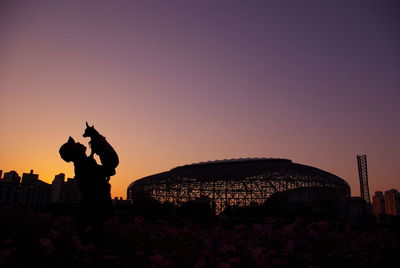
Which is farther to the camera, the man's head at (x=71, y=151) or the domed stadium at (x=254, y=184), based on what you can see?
the domed stadium at (x=254, y=184)

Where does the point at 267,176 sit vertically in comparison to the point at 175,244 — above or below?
above

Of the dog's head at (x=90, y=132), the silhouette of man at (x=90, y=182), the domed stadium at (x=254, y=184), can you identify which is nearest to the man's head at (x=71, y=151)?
the silhouette of man at (x=90, y=182)

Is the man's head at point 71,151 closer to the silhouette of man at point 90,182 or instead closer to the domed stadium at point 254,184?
the silhouette of man at point 90,182

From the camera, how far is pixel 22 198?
75188 millimetres

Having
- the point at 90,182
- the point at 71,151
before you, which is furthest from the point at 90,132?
the point at 90,182

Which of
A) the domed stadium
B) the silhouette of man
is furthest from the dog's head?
the domed stadium

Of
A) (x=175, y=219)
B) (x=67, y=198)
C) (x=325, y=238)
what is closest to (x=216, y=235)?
(x=325, y=238)

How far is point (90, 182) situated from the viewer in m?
8.35

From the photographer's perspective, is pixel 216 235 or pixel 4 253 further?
pixel 216 235

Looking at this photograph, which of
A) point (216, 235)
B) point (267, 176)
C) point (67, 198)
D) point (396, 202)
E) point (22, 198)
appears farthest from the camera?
point (396, 202)

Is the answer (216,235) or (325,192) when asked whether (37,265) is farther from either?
(325,192)

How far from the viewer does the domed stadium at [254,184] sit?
4625cm

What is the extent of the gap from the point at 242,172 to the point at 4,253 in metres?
44.0

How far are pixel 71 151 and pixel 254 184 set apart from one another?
1657 inches
